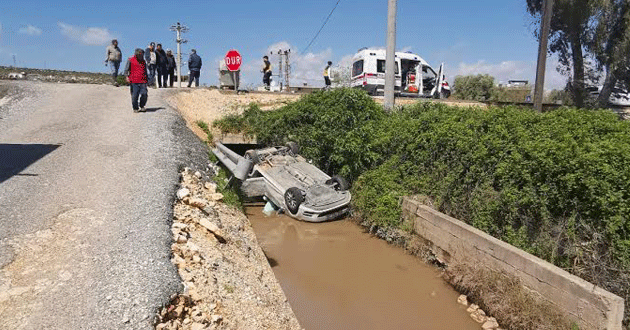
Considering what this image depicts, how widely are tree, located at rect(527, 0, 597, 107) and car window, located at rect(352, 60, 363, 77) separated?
886 cm

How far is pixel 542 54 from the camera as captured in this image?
14.8 meters

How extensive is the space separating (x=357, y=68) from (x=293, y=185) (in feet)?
42.9

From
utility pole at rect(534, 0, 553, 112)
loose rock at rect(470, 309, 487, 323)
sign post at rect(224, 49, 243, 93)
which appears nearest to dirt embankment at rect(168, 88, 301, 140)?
sign post at rect(224, 49, 243, 93)

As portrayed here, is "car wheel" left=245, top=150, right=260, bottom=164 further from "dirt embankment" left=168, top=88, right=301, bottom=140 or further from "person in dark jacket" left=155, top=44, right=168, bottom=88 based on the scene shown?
"person in dark jacket" left=155, top=44, right=168, bottom=88

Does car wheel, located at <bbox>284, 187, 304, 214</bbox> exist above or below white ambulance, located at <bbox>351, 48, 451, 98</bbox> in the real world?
below

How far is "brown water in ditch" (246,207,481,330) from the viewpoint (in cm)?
650

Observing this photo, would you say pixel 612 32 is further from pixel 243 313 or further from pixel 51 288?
pixel 51 288

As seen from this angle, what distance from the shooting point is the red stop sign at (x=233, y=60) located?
665 inches

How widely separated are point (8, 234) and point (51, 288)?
1.42 m

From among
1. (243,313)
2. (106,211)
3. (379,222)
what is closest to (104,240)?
(106,211)

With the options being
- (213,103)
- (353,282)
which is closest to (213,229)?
(353,282)

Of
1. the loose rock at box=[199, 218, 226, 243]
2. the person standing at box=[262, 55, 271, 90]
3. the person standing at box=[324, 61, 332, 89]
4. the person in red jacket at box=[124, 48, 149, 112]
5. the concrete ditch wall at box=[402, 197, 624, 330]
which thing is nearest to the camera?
the concrete ditch wall at box=[402, 197, 624, 330]

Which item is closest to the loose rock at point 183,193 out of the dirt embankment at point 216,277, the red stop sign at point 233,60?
the dirt embankment at point 216,277

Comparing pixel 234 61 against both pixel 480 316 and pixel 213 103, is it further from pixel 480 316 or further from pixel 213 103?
pixel 480 316
